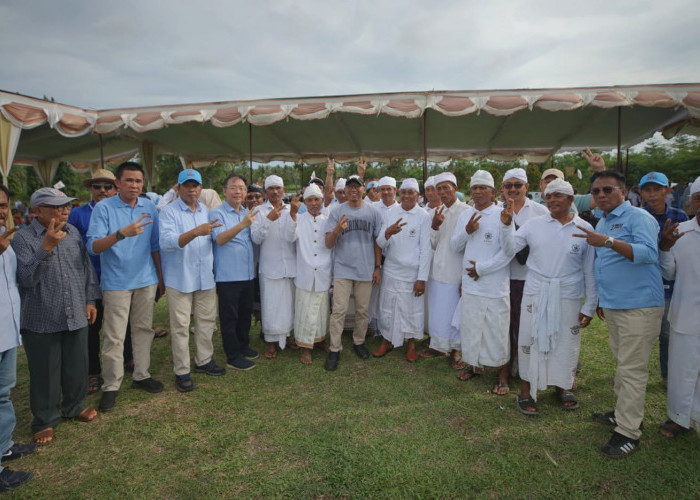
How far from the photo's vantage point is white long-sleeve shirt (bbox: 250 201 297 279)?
4.35 meters

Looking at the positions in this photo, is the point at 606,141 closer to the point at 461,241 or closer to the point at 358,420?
the point at 461,241

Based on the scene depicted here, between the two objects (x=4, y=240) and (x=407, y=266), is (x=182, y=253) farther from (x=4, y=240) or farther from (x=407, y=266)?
(x=407, y=266)

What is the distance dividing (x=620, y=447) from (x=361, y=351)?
256 centimetres

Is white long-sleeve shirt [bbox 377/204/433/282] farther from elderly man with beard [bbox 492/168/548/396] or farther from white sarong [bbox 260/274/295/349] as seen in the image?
white sarong [bbox 260/274/295/349]

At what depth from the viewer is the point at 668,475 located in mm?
2455

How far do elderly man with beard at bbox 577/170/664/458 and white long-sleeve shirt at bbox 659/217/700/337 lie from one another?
0.50 ft

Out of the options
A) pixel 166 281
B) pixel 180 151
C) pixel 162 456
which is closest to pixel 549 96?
pixel 166 281

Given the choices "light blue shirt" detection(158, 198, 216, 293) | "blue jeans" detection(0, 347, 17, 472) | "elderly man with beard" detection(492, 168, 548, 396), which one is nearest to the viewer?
"blue jeans" detection(0, 347, 17, 472)

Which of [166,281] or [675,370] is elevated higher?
[166,281]

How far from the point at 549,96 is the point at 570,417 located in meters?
4.25

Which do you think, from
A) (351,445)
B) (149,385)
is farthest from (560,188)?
(149,385)

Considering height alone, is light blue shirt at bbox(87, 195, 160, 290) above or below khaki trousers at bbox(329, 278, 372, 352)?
above

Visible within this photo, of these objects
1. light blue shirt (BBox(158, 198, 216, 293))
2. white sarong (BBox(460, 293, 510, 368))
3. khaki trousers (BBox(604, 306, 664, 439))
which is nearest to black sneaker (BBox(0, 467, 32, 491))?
light blue shirt (BBox(158, 198, 216, 293))

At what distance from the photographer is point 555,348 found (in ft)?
10.4
